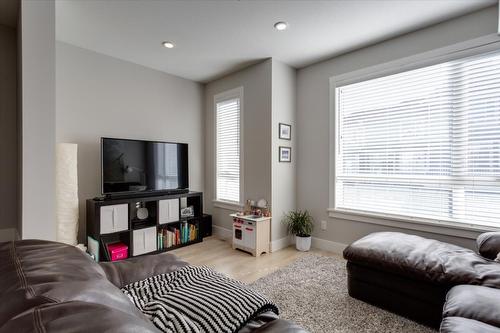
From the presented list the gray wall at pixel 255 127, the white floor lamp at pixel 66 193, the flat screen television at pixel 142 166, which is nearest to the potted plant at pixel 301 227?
the gray wall at pixel 255 127

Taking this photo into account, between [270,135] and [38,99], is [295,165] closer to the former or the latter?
[270,135]

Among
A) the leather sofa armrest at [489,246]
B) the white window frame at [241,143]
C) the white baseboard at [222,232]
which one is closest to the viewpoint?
the leather sofa armrest at [489,246]

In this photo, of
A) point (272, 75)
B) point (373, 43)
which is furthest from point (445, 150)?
point (272, 75)

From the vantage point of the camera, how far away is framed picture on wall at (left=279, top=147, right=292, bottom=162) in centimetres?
361

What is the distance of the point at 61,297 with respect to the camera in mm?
646

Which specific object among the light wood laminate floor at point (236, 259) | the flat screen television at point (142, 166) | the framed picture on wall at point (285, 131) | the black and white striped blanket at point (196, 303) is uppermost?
the framed picture on wall at point (285, 131)

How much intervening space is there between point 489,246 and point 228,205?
3.14 m

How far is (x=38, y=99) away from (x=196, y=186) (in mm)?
2685

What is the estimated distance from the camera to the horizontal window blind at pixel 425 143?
2.40 m

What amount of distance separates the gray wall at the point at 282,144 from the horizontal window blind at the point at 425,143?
2.18 feet

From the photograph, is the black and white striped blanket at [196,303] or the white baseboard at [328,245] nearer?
the black and white striped blanket at [196,303]

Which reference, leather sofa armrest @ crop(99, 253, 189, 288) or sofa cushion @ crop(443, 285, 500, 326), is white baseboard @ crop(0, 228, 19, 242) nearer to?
leather sofa armrest @ crop(99, 253, 189, 288)

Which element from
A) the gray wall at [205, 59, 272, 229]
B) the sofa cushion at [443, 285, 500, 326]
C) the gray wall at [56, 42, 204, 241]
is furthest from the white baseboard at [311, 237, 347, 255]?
the gray wall at [56, 42, 204, 241]

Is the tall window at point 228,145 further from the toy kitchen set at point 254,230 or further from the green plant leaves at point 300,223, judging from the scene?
the green plant leaves at point 300,223
